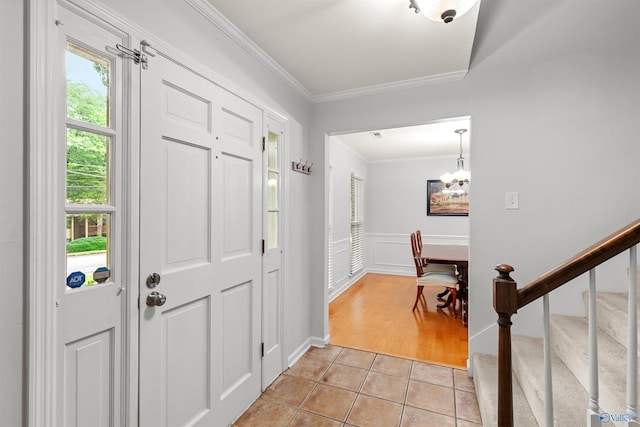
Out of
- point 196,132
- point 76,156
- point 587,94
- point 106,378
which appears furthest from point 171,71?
point 587,94

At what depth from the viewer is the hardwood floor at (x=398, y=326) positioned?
2699 millimetres

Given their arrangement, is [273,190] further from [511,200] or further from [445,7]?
[511,200]

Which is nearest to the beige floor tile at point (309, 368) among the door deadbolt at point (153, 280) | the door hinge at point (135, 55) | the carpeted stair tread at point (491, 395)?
the carpeted stair tread at point (491, 395)

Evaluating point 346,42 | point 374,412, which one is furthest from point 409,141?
point 374,412

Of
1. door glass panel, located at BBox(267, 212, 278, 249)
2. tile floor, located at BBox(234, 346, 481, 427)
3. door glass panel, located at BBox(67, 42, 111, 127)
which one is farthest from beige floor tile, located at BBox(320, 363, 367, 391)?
door glass panel, located at BBox(67, 42, 111, 127)

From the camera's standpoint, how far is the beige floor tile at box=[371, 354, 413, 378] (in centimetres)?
233

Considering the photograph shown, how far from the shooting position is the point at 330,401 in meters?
1.96

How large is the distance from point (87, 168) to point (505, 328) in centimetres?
176

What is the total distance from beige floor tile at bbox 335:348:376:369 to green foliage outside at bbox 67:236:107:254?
209 centimetres

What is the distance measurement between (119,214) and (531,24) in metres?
2.84

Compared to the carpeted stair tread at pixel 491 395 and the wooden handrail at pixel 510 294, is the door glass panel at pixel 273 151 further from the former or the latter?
the carpeted stair tread at pixel 491 395

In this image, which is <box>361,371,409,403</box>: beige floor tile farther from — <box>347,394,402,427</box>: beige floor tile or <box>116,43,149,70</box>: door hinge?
<box>116,43,149,70</box>: door hinge

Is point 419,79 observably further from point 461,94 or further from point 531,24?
point 531,24

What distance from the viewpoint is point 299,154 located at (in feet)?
8.55
